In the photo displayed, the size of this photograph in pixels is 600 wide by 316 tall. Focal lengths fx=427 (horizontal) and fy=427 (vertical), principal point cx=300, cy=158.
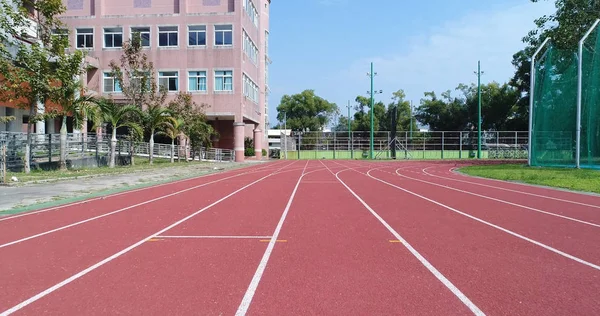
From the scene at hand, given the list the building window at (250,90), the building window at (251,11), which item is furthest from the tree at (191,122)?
the building window at (251,11)

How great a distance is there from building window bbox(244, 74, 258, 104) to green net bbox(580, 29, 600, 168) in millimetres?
29877

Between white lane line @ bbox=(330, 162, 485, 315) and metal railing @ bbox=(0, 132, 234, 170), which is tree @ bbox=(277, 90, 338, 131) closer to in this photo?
metal railing @ bbox=(0, 132, 234, 170)

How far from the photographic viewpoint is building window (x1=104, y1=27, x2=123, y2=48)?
4288 centimetres

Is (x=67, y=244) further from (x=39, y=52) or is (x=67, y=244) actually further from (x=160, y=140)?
(x=160, y=140)

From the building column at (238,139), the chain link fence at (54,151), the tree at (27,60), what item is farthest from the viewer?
the building column at (238,139)

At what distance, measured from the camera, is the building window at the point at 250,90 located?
45.3m

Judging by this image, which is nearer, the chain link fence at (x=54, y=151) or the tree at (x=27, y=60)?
the tree at (x=27, y=60)

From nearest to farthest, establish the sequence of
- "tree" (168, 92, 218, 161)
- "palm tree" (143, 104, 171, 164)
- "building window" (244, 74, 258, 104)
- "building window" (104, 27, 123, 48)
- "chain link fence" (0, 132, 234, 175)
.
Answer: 1. "chain link fence" (0, 132, 234, 175)
2. "palm tree" (143, 104, 171, 164)
3. "tree" (168, 92, 218, 161)
4. "building window" (104, 27, 123, 48)
5. "building window" (244, 74, 258, 104)

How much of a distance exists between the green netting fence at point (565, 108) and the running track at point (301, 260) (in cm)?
1768

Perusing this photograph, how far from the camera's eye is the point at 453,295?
14.5 ft

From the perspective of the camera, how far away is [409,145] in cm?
5828

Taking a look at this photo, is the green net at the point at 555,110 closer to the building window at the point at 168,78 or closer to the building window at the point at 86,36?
the building window at the point at 168,78

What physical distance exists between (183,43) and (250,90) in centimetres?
917

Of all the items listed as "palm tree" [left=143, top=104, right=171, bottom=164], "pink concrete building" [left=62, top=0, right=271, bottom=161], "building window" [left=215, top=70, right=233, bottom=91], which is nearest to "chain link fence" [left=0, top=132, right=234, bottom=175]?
"palm tree" [left=143, top=104, right=171, bottom=164]
